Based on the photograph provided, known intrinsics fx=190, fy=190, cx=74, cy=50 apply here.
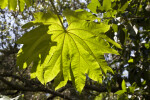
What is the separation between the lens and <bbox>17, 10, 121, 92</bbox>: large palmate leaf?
44.6 inches

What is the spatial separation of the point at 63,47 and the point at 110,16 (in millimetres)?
681

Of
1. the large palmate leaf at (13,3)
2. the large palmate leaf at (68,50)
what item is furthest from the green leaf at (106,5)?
the large palmate leaf at (13,3)

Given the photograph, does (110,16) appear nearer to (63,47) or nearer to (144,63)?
(63,47)

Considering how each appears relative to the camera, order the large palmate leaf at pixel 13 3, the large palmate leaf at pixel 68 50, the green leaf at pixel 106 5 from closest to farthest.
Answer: the large palmate leaf at pixel 68 50 → the large palmate leaf at pixel 13 3 → the green leaf at pixel 106 5

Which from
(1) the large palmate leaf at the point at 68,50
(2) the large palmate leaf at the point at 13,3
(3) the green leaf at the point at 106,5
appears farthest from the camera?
(3) the green leaf at the point at 106,5

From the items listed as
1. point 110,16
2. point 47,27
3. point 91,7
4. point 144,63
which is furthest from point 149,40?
point 47,27

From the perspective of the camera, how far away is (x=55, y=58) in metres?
1.24

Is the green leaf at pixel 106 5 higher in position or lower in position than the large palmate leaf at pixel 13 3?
A: higher

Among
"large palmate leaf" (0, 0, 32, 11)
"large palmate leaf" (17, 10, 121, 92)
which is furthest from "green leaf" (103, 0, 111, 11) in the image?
"large palmate leaf" (0, 0, 32, 11)

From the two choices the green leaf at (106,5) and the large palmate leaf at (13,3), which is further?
the green leaf at (106,5)

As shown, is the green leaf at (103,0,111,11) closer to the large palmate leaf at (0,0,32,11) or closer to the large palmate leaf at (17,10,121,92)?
the large palmate leaf at (17,10,121,92)

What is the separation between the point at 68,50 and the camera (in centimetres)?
128

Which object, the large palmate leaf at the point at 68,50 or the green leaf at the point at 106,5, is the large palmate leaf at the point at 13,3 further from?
the green leaf at the point at 106,5

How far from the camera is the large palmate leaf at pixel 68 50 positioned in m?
1.13
